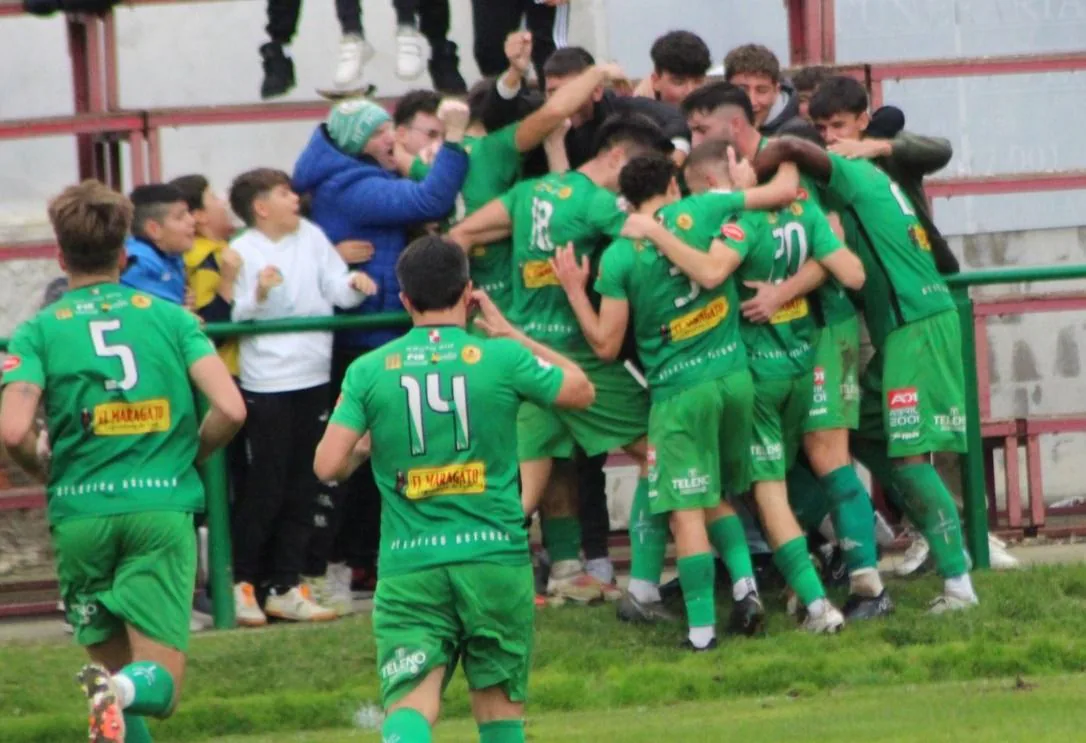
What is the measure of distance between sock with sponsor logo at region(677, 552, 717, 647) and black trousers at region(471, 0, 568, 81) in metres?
2.78

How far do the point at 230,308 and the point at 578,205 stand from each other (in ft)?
5.67

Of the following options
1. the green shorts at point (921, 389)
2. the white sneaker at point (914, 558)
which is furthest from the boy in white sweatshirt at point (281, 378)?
the white sneaker at point (914, 558)

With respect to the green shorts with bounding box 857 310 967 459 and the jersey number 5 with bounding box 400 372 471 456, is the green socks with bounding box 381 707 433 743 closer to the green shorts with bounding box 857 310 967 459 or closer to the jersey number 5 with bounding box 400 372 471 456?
the jersey number 5 with bounding box 400 372 471 456

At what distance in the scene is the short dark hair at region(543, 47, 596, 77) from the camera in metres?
10.2

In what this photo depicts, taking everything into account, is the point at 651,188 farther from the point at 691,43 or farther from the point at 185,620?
the point at 185,620

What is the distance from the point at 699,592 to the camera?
31.2 feet

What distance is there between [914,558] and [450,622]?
14.9ft

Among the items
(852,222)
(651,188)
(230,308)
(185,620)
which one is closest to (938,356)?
(852,222)

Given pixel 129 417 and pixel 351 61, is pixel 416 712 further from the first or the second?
pixel 351 61

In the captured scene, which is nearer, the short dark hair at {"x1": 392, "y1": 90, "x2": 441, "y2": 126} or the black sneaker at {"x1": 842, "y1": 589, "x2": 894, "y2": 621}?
the black sneaker at {"x1": 842, "y1": 589, "x2": 894, "y2": 621}

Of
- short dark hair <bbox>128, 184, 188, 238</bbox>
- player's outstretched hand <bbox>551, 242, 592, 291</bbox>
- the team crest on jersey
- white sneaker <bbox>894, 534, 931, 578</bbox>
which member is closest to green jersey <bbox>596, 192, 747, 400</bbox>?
player's outstretched hand <bbox>551, 242, 592, 291</bbox>

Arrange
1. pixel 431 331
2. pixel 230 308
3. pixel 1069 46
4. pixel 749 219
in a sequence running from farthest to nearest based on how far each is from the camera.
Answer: pixel 1069 46 → pixel 230 308 → pixel 749 219 → pixel 431 331

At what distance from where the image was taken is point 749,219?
9648 mm

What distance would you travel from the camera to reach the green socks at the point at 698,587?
9.50m
